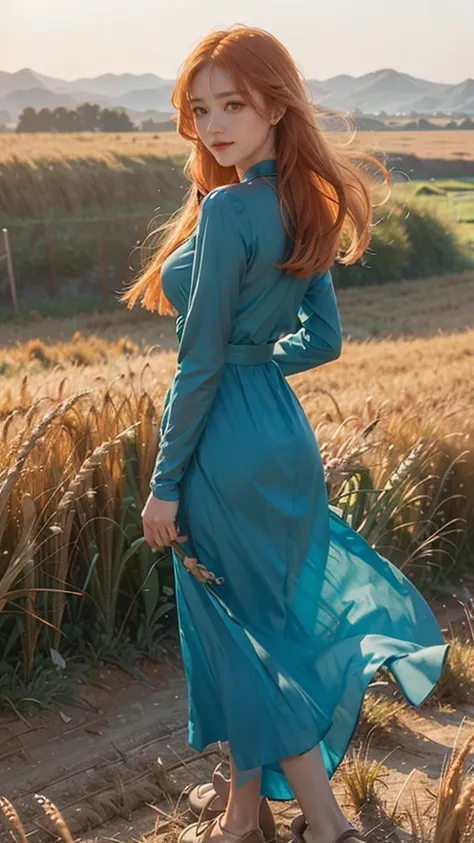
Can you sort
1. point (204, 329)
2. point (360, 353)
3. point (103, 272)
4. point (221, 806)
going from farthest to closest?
point (103, 272) → point (360, 353) → point (221, 806) → point (204, 329)

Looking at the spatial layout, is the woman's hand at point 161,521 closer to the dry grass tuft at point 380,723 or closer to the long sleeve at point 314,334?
the long sleeve at point 314,334

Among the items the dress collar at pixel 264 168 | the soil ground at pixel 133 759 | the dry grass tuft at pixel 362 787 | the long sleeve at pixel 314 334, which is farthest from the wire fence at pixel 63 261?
the dress collar at pixel 264 168

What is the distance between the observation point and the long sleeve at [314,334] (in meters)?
2.51

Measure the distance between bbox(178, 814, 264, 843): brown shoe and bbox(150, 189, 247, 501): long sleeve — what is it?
0.77 m

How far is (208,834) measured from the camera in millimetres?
2379

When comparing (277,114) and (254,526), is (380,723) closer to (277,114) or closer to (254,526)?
(254,526)

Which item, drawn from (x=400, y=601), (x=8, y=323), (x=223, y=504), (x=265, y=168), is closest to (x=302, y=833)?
(x=400, y=601)

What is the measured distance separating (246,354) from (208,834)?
1073 millimetres

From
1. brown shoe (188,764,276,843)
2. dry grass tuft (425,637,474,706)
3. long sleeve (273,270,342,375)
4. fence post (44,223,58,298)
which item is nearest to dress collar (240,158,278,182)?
long sleeve (273,270,342,375)

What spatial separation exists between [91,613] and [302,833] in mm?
1342

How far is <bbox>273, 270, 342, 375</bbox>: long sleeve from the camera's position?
2.51m

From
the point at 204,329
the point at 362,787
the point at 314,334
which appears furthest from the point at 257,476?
the point at 362,787

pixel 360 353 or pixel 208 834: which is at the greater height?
pixel 208 834

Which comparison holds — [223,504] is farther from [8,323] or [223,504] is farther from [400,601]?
[8,323]
